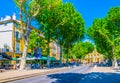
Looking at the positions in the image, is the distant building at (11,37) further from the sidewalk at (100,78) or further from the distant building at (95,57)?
the distant building at (95,57)

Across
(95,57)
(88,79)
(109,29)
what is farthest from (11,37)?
(95,57)

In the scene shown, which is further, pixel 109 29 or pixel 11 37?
pixel 11 37

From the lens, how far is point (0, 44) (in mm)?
73875

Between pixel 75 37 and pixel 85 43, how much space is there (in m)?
85.8

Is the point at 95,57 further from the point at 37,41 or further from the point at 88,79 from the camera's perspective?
the point at 88,79

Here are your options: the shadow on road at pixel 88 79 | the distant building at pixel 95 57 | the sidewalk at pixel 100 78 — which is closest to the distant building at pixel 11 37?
the sidewalk at pixel 100 78

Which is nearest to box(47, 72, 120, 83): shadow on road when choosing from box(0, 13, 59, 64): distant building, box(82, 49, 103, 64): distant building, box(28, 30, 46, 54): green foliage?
box(28, 30, 46, 54): green foliage

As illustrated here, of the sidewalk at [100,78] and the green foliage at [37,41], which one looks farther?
the green foliage at [37,41]

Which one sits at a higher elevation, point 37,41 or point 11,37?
point 11,37

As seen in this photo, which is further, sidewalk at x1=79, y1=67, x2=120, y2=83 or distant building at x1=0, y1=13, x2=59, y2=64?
distant building at x1=0, y1=13, x2=59, y2=64

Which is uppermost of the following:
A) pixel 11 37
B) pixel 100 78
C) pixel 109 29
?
pixel 109 29

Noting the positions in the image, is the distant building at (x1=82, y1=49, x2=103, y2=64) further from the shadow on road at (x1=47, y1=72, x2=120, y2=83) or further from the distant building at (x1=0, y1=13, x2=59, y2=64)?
the shadow on road at (x1=47, y1=72, x2=120, y2=83)

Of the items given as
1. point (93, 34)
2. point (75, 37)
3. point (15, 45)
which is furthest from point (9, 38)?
point (93, 34)

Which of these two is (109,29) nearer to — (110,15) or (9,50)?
(110,15)
